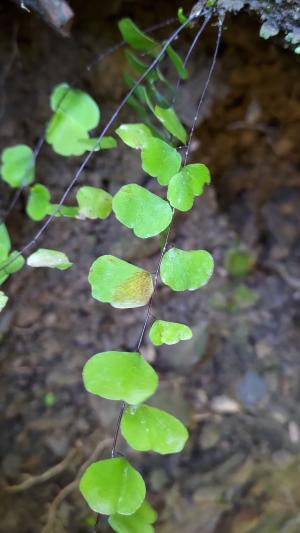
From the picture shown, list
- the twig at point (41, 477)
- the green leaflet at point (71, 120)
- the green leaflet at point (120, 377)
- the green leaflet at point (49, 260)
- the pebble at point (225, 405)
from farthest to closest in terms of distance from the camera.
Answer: the pebble at point (225, 405) < the twig at point (41, 477) < the green leaflet at point (71, 120) < the green leaflet at point (49, 260) < the green leaflet at point (120, 377)

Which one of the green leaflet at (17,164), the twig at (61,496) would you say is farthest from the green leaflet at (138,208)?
the twig at (61,496)

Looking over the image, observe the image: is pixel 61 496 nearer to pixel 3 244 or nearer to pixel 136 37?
pixel 3 244

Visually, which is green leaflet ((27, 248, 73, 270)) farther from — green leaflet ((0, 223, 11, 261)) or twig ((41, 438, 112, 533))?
twig ((41, 438, 112, 533))

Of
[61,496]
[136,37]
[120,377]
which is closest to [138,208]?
[120,377]

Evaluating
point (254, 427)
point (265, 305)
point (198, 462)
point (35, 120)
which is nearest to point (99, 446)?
point (198, 462)

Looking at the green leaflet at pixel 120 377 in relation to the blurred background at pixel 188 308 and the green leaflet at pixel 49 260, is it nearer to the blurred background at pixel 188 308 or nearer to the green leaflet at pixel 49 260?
the green leaflet at pixel 49 260

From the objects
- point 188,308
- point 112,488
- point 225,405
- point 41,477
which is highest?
point 112,488

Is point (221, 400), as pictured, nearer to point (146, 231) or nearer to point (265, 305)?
point (265, 305)
